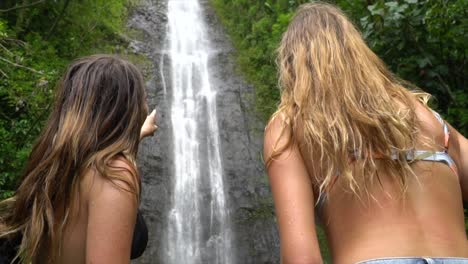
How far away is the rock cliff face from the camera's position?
10.2 m

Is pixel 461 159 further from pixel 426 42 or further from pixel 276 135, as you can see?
pixel 426 42

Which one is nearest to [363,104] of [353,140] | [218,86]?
[353,140]

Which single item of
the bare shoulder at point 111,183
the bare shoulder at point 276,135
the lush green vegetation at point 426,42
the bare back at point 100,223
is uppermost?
the bare shoulder at point 276,135

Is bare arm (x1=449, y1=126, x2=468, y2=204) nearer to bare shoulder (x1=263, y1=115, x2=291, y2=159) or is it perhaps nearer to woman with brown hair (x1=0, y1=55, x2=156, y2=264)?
bare shoulder (x1=263, y1=115, x2=291, y2=159)

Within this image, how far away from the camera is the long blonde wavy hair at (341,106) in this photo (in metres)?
1.63

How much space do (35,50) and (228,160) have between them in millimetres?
4807

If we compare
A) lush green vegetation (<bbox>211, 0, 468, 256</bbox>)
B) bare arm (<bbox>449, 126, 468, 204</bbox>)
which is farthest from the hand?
lush green vegetation (<bbox>211, 0, 468, 256</bbox>)

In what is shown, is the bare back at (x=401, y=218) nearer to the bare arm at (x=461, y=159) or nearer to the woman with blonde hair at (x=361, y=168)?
the woman with blonde hair at (x=361, y=168)

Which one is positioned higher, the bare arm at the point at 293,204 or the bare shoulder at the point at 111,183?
the bare arm at the point at 293,204

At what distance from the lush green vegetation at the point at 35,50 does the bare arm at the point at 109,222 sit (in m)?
5.15

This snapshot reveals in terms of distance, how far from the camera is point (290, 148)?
5.49 ft

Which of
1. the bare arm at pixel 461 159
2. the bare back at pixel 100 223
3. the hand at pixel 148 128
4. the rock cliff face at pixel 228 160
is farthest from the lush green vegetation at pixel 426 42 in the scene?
the rock cliff face at pixel 228 160

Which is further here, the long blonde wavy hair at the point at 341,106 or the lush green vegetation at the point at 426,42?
the lush green vegetation at the point at 426,42

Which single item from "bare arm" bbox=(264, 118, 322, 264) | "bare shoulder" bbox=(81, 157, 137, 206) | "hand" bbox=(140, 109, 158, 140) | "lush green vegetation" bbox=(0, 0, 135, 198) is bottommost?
"lush green vegetation" bbox=(0, 0, 135, 198)
